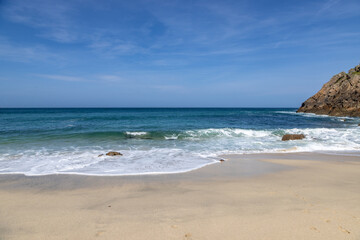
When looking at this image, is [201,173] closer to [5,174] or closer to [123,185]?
[123,185]

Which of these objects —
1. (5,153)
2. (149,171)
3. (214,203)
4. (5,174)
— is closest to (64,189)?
(149,171)

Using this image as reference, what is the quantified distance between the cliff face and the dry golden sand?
131 feet

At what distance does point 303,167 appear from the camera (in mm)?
7930

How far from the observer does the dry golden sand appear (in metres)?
3.51

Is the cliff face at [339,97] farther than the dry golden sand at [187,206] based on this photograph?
Yes

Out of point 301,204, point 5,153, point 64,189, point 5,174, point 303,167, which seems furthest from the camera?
point 5,153

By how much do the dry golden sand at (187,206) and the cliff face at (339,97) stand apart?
131ft

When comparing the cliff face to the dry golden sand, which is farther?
the cliff face

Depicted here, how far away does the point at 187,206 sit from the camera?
447 cm

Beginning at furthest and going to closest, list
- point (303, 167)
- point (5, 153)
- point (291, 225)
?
point (5, 153)
point (303, 167)
point (291, 225)

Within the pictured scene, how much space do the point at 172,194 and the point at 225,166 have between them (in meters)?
3.54

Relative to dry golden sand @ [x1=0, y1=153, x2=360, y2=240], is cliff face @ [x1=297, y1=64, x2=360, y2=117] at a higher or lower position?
higher

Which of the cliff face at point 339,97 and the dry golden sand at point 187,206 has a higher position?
the cliff face at point 339,97

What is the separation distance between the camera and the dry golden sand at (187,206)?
3512 millimetres
